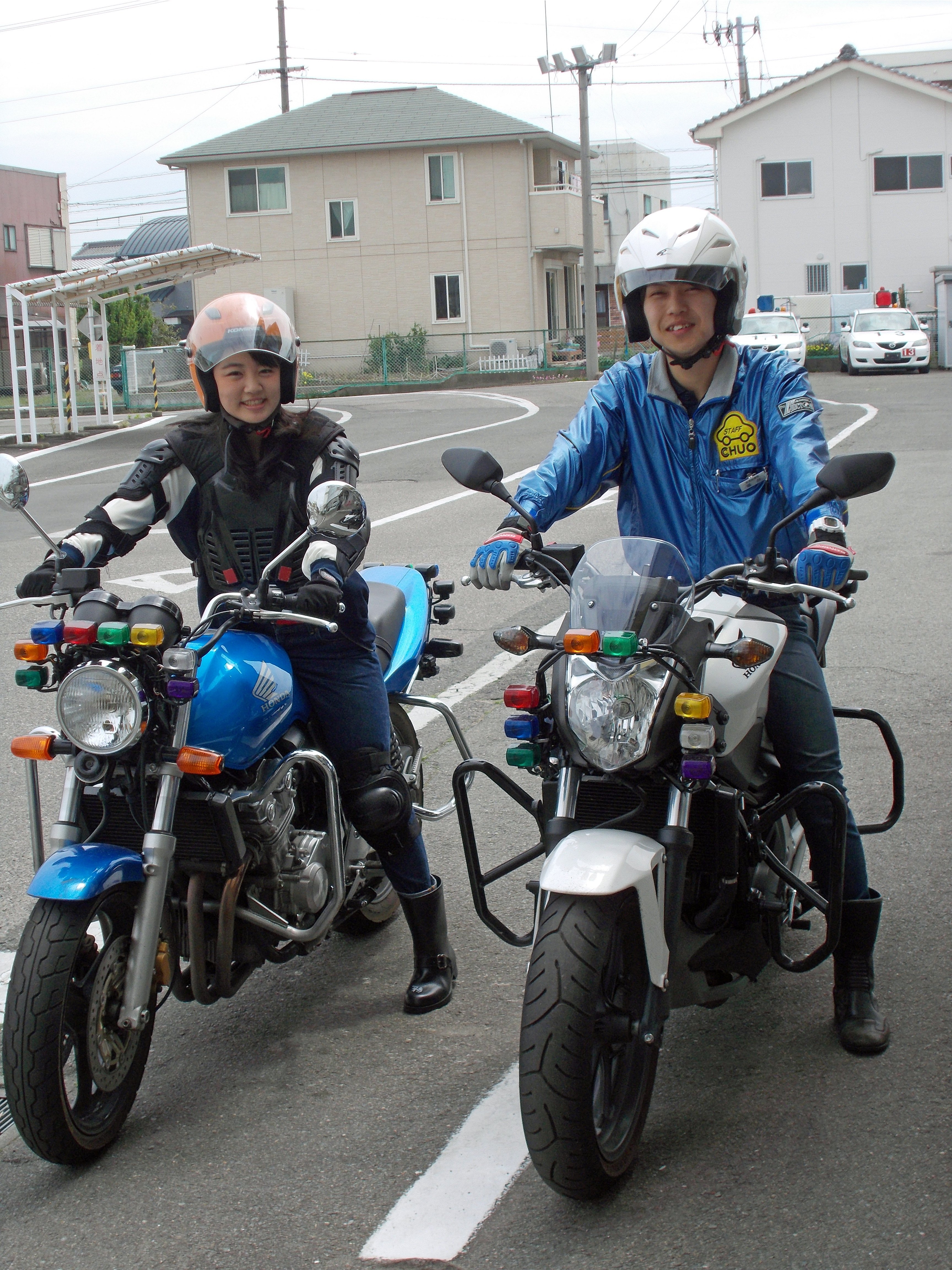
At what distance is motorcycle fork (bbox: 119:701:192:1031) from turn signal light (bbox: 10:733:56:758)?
268mm

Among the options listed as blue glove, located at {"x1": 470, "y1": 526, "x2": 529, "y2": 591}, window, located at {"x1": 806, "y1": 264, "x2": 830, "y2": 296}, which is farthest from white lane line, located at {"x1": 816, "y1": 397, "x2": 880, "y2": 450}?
window, located at {"x1": 806, "y1": 264, "x2": 830, "y2": 296}

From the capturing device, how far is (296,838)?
3498 millimetres

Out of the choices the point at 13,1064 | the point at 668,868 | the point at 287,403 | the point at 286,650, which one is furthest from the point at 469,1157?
the point at 287,403

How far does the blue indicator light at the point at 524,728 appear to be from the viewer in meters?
2.99

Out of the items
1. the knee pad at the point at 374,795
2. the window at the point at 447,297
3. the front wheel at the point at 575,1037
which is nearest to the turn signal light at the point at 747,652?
the front wheel at the point at 575,1037

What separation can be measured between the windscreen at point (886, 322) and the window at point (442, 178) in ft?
59.5

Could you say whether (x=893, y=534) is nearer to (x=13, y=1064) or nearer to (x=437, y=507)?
(x=437, y=507)

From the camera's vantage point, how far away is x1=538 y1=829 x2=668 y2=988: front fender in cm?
271

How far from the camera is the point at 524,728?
9.80 feet

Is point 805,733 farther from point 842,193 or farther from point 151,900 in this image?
point 842,193

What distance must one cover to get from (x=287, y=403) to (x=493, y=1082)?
1995 mm

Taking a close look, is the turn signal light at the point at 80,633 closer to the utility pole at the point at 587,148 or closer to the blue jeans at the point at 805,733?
the blue jeans at the point at 805,733

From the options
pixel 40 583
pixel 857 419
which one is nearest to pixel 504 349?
pixel 857 419

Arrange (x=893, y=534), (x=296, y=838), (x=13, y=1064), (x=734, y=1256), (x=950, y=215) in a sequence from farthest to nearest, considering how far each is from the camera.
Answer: (x=950, y=215), (x=893, y=534), (x=296, y=838), (x=13, y=1064), (x=734, y=1256)
